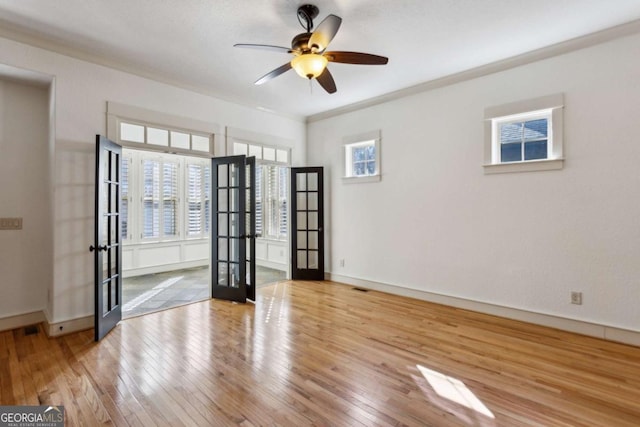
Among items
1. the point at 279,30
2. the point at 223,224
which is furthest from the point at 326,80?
the point at 223,224

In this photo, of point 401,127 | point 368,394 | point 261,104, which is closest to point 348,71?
point 401,127

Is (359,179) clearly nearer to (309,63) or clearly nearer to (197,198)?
(309,63)

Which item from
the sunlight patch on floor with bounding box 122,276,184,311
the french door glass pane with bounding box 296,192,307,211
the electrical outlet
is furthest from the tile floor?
the electrical outlet

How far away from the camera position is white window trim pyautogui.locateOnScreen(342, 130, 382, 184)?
16.3ft

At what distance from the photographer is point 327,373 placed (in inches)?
98.7

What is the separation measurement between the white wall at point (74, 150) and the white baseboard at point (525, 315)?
386 cm

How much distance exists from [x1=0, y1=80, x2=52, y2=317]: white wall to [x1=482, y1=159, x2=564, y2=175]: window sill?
525 cm

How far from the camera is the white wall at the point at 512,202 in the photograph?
10.1 feet

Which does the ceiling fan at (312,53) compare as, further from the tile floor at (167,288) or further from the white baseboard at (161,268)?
the white baseboard at (161,268)

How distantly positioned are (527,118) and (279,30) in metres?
2.99

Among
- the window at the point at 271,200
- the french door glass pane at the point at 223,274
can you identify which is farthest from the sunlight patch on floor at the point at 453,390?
the window at the point at 271,200

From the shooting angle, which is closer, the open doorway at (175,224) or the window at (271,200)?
the open doorway at (175,224)

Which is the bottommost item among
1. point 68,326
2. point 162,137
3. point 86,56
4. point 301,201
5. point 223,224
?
point 68,326

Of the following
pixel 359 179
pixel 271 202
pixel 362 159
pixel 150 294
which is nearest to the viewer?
pixel 150 294
